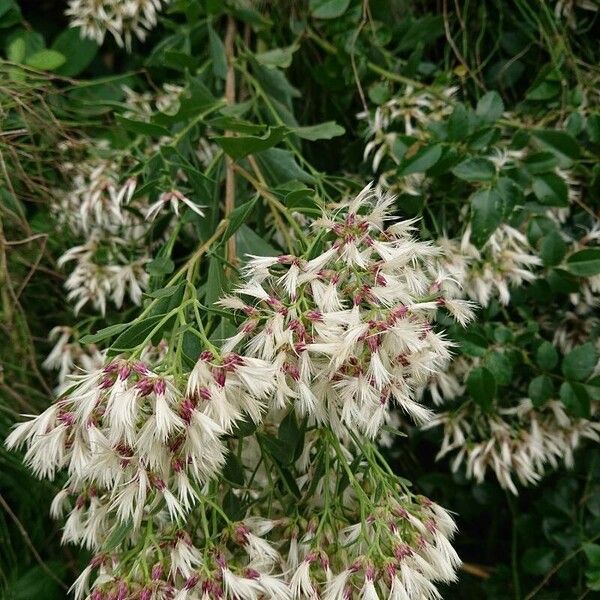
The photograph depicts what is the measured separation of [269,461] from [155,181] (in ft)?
1.21

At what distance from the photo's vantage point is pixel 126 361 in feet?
2.18

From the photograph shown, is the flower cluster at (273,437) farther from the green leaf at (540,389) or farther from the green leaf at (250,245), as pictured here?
the green leaf at (540,389)

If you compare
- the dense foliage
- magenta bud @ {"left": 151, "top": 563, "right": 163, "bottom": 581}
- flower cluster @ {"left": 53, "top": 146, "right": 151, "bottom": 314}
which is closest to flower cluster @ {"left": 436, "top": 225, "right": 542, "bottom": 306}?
the dense foliage

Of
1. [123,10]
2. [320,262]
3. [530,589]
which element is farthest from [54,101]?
[530,589]

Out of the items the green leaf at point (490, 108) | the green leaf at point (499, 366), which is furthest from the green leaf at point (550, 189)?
the green leaf at point (499, 366)

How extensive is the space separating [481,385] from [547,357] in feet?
0.41

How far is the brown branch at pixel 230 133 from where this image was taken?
0.94 metres

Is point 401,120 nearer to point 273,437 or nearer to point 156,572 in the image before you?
point 273,437

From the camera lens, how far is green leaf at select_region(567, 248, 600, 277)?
1.10 metres

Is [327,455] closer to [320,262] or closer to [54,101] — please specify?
[320,262]

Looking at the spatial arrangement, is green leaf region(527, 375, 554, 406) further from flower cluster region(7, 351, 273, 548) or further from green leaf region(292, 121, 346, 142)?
flower cluster region(7, 351, 273, 548)

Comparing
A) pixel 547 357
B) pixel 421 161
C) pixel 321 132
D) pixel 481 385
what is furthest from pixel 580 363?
pixel 321 132

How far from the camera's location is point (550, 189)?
43.9 inches

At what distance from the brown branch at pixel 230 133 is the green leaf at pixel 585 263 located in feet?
1.61
